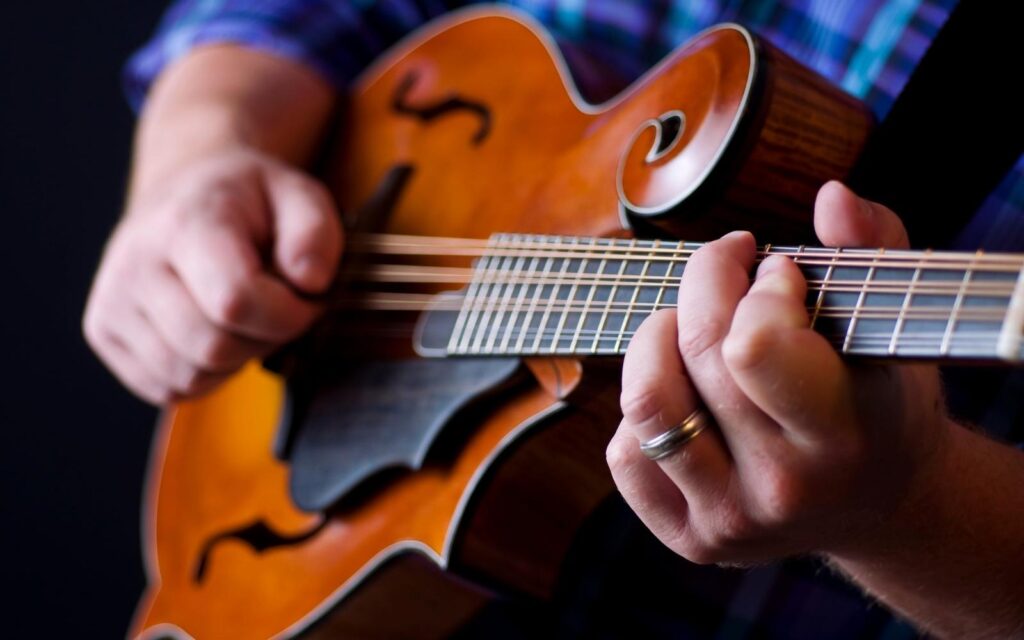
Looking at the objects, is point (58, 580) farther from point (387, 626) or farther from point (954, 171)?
point (954, 171)

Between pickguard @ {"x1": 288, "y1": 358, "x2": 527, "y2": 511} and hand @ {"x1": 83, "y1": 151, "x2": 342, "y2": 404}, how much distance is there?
61 millimetres

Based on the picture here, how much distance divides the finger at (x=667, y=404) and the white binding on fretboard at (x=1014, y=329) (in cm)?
11

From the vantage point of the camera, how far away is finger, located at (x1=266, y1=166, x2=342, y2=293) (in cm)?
70

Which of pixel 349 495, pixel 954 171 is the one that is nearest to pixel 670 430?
pixel 954 171

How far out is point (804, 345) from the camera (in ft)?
1.03

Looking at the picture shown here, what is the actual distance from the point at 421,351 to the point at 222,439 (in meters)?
0.29

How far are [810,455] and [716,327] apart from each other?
6 cm

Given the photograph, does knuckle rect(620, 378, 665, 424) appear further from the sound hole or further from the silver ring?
the sound hole

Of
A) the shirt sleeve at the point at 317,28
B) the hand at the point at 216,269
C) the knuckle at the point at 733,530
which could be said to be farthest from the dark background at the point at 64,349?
the knuckle at the point at 733,530

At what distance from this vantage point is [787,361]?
31 centimetres

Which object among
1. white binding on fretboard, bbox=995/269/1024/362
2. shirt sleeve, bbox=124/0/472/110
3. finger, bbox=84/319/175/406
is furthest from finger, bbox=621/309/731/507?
shirt sleeve, bbox=124/0/472/110

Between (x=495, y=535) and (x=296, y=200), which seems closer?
(x=495, y=535)

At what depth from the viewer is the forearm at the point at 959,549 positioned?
1.32 ft

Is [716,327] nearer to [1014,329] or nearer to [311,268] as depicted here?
[1014,329]
